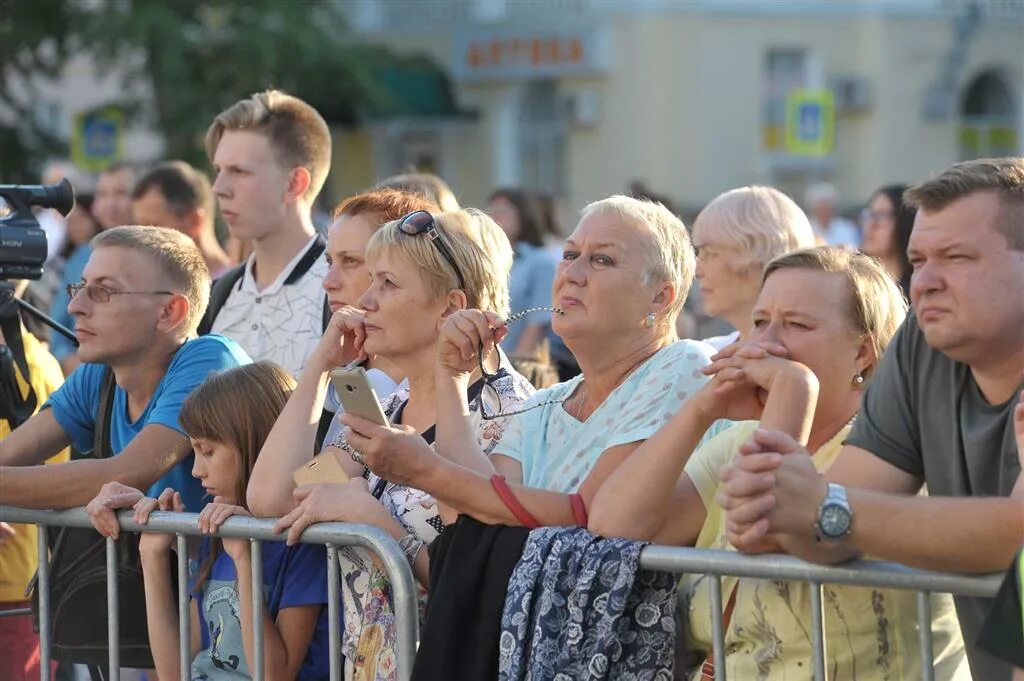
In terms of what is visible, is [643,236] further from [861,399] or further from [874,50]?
[874,50]

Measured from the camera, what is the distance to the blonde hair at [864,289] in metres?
3.87

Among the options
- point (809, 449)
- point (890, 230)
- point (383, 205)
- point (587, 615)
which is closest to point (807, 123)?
point (890, 230)

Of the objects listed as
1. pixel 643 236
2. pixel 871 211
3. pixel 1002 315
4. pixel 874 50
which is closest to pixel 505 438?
pixel 643 236

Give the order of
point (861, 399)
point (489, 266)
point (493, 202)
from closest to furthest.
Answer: point (861, 399) → point (489, 266) → point (493, 202)

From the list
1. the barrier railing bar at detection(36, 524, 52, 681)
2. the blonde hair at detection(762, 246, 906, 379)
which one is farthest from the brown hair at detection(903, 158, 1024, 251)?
the barrier railing bar at detection(36, 524, 52, 681)

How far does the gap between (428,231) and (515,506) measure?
0.95 metres

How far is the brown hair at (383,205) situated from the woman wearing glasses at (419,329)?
1.53 ft

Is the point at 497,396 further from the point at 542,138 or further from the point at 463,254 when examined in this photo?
the point at 542,138

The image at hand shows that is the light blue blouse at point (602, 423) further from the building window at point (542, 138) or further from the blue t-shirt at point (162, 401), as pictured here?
the building window at point (542, 138)

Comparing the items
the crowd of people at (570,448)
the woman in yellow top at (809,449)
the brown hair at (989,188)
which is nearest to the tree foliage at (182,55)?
the crowd of people at (570,448)

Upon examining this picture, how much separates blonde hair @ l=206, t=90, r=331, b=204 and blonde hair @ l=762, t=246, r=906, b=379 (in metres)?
2.68

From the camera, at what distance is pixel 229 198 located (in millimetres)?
6148

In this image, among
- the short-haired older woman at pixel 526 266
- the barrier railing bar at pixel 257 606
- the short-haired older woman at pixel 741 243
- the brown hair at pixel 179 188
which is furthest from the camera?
the short-haired older woman at pixel 526 266

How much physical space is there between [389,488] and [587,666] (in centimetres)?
88
